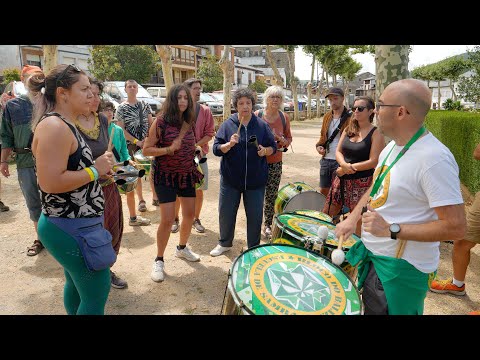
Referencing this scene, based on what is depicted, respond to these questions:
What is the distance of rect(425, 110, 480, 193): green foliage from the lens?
626 centimetres

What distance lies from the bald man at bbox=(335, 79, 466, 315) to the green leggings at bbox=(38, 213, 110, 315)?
1.59 meters

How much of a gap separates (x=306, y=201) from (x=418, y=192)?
2608 millimetres

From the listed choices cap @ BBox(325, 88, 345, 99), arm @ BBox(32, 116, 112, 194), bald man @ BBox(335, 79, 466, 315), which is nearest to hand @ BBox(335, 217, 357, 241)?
bald man @ BBox(335, 79, 466, 315)

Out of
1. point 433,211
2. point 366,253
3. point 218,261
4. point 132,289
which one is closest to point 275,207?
point 218,261

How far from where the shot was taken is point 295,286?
1869 millimetres

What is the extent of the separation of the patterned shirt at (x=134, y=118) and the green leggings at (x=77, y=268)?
3294 mm

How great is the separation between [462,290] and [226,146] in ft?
8.88

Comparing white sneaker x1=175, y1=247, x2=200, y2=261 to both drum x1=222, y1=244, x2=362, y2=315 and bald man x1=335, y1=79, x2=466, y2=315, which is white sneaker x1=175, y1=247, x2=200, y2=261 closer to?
drum x1=222, y1=244, x2=362, y2=315

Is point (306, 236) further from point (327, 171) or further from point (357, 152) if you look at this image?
point (327, 171)

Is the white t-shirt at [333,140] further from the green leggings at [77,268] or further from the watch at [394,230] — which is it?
the green leggings at [77,268]

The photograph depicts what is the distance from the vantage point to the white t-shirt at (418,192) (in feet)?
5.41

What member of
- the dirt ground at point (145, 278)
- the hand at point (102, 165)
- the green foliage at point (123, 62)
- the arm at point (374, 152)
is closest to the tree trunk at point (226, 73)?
the dirt ground at point (145, 278)

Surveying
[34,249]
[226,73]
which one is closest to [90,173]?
[34,249]

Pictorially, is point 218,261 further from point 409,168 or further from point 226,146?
Result: point 409,168
